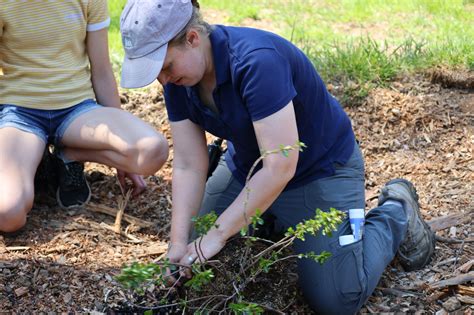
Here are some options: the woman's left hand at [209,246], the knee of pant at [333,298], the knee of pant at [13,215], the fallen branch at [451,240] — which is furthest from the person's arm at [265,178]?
the fallen branch at [451,240]

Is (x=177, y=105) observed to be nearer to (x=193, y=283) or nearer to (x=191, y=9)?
(x=191, y=9)

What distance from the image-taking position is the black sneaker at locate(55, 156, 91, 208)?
387 centimetres

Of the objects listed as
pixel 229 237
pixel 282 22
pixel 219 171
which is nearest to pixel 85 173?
pixel 219 171

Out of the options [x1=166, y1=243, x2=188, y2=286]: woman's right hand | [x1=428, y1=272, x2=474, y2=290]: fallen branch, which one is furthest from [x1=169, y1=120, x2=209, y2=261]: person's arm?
[x1=428, y1=272, x2=474, y2=290]: fallen branch

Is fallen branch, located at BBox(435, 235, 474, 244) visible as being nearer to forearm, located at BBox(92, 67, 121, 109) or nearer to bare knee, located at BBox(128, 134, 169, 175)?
bare knee, located at BBox(128, 134, 169, 175)

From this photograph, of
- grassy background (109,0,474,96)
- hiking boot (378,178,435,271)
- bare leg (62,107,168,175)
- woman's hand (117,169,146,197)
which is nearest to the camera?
hiking boot (378,178,435,271)

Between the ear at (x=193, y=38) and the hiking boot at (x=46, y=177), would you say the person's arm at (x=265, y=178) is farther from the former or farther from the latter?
the hiking boot at (x=46, y=177)

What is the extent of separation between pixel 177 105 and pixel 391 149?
171 centimetres

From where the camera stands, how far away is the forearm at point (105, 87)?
13.0ft

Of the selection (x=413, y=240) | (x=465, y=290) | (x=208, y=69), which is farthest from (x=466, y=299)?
(x=208, y=69)

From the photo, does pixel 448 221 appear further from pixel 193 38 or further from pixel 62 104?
pixel 62 104

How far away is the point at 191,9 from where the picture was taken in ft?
8.87

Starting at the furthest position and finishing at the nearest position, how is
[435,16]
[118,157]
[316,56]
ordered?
[435,16]
[316,56]
[118,157]

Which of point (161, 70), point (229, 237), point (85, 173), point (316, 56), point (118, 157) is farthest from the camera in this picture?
point (316, 56)
